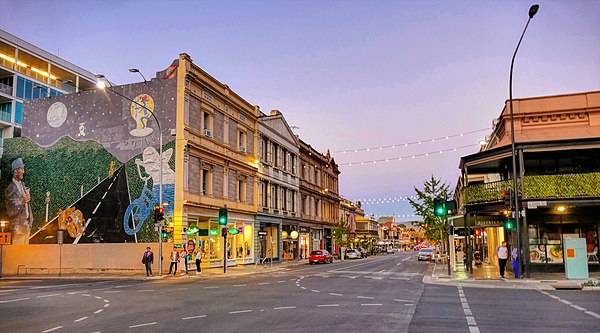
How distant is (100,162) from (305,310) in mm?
27195

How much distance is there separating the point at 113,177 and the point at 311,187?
31.0m

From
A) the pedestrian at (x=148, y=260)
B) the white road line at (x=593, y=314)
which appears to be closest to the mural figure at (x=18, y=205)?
the pedestrian at (x=148, y=260)

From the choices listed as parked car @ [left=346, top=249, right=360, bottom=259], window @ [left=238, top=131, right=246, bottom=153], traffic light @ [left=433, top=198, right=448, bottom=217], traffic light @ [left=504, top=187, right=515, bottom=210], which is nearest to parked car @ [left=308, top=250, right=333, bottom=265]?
window @ [left=238, top=131, right=246, bottom=153]

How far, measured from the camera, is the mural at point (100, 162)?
34.8 metres

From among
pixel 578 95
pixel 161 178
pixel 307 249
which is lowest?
pixel 307 249

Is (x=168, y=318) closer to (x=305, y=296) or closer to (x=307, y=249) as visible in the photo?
(x=305, y=296)

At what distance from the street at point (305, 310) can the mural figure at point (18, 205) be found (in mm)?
20907

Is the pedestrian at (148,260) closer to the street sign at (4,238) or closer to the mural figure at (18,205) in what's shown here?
the street sign at (4,238)

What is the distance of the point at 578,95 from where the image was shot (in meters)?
31.2

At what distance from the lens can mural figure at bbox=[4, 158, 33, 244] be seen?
38.5 m

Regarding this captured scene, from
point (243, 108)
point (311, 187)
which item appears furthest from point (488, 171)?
point (311, 187)

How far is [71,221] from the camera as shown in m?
36.8

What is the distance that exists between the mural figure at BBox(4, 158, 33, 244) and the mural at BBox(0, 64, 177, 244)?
42 centimetres

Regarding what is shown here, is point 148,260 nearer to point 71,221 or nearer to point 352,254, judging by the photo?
point 71,221
